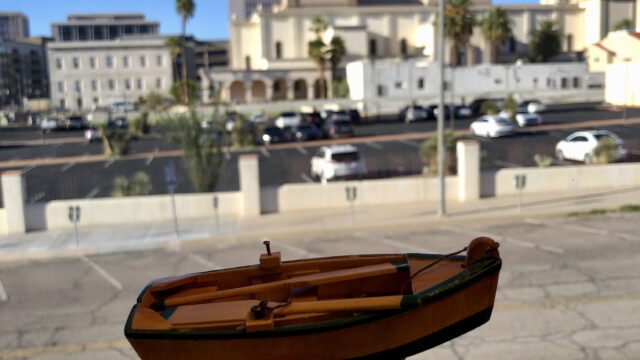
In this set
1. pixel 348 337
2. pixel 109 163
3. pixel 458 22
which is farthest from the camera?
pixel 458 22

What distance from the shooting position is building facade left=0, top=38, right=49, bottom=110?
91125 millimetres

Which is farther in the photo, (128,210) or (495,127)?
(495,127)

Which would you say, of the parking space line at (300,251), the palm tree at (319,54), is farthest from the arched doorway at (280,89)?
the parking space line at (300,251)

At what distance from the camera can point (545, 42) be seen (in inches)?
3730

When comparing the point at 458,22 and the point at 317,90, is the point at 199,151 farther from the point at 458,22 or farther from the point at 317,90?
the point at 317,90

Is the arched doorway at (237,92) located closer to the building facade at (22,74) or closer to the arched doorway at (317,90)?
the arched doorway at (317,90)

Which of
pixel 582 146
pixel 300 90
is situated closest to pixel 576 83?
pixel 300 90

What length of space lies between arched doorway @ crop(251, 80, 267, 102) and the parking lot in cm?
7188

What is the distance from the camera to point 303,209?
21.5 meters

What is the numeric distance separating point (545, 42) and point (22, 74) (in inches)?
2976

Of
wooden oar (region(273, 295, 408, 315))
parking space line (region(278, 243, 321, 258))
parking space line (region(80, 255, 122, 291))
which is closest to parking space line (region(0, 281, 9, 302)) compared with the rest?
parking space line (region(80, 255, 122, 291))

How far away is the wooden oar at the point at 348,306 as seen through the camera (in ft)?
16.9

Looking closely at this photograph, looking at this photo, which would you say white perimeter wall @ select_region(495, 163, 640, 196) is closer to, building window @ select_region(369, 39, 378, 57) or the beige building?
the beige building

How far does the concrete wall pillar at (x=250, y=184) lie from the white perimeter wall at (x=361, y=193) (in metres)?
0.49
